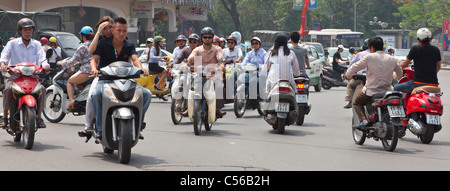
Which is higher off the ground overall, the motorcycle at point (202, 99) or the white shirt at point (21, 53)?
the white shirt at point (21, 53)

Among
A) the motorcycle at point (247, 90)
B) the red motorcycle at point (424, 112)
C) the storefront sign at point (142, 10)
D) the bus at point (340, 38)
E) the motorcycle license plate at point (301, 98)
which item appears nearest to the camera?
the red motorcycle at point (424, 112)

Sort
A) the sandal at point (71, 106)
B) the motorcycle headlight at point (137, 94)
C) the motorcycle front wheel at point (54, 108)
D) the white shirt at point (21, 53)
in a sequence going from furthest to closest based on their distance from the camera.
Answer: the motorcycle front wheel at point (54, 108), the sandal at point (71, 106), the white shirt at point (21, 53), the motorcycle headlight at point (137, 94)

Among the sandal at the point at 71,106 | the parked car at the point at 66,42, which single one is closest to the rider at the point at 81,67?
the sandal at the point at 71,106

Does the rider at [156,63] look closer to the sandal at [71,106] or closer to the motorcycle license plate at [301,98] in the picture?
the motorcycle license plate at [301,98]

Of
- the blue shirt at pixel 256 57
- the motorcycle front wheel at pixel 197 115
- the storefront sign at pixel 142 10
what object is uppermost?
the storefront sign at pixel 142 10

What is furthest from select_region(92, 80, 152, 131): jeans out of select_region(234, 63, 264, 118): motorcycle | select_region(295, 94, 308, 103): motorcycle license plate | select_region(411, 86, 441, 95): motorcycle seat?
select_region(234, 63, 264, 118): motorcycle

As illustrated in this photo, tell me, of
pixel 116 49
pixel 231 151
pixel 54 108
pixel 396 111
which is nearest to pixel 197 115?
pixel 231 151

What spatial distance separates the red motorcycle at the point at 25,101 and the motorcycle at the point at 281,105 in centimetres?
370

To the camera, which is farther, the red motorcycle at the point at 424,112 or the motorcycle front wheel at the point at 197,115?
the motorcycle front wheel at the point at 197,115

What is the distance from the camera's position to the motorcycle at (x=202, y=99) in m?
11.2

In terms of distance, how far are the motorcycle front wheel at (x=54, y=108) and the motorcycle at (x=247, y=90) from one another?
3487 mm

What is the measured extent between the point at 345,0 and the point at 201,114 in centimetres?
6852
